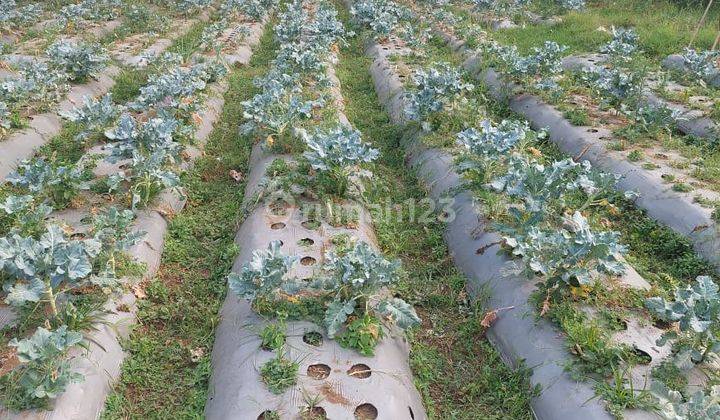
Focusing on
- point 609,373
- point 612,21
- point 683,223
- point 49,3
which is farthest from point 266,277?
point 49,3

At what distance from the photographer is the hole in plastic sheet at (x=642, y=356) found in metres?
3.82

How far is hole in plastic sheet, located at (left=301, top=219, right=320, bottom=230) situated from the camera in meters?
5.32

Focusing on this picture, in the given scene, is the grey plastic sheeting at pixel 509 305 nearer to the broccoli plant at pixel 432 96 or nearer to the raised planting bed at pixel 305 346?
the broccoli plant at pixel 432 96

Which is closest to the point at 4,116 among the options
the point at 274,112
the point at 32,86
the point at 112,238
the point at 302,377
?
the point at 32,86

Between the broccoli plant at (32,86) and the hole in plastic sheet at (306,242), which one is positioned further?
the broccoli plant at (32,86)

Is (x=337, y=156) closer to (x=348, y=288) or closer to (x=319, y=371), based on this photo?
(x=348, y=288)

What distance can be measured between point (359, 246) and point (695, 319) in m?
2.31

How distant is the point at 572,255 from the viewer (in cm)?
421

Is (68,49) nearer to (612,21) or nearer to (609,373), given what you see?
(609,373)

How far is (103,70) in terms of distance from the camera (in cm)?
1011

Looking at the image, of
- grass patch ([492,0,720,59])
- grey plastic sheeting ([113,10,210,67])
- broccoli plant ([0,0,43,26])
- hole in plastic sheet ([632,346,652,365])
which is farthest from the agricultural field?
broccoli plant ([0,0,43,26])

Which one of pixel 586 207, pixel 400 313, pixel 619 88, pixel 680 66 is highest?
pixel 400 313

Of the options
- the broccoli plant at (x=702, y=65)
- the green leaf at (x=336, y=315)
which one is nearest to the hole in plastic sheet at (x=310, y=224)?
the green leaf at (x=336, y=315)

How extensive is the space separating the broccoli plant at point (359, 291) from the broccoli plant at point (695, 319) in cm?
173
